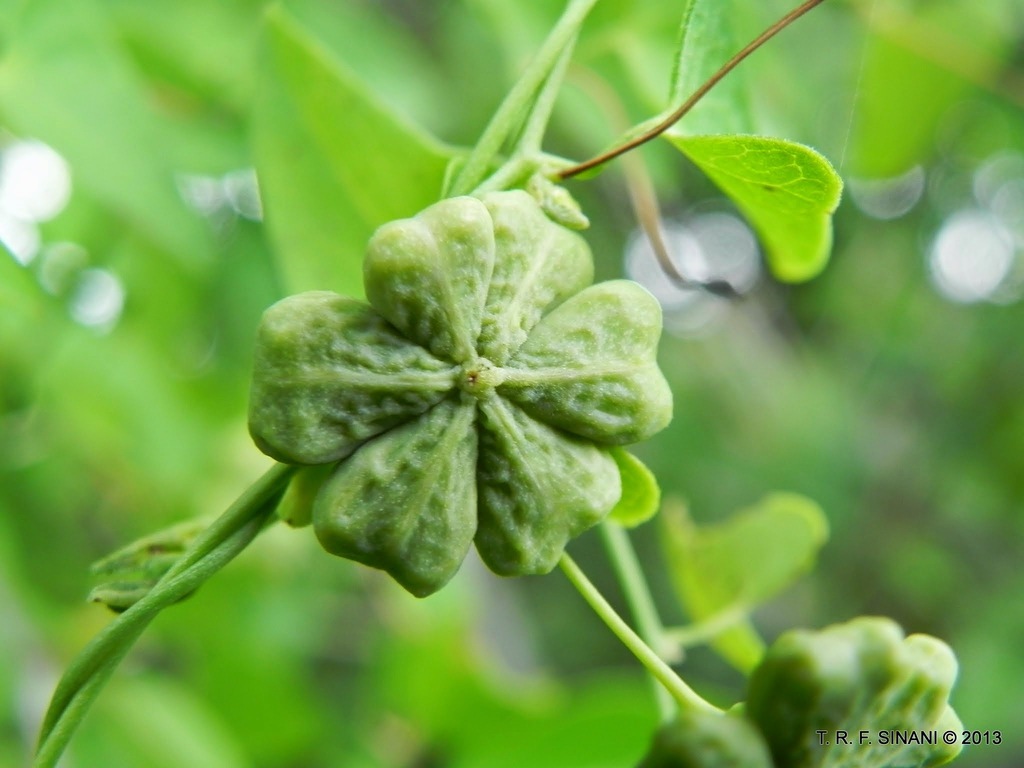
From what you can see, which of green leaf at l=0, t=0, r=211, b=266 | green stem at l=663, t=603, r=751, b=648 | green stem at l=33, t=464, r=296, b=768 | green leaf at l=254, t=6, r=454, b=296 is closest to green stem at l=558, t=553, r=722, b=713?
green stem at l=33, t=464, r=296, b=768

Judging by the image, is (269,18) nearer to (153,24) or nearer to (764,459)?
(153,24)

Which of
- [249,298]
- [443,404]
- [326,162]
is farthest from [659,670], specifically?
[249,298]

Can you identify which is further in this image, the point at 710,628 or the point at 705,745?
the point at 710,628

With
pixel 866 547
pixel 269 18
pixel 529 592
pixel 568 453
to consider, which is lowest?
pixel 866 547

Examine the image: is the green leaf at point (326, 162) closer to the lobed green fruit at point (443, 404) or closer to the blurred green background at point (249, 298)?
the blurred green background at point (249, 298)

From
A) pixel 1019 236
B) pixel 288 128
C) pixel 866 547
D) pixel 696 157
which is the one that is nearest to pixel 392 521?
pixel 696 157

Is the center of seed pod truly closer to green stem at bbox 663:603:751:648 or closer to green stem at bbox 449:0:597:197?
green stem at bbox 449:0:597:197

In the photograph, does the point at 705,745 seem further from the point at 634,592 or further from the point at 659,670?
the point at 634,592
